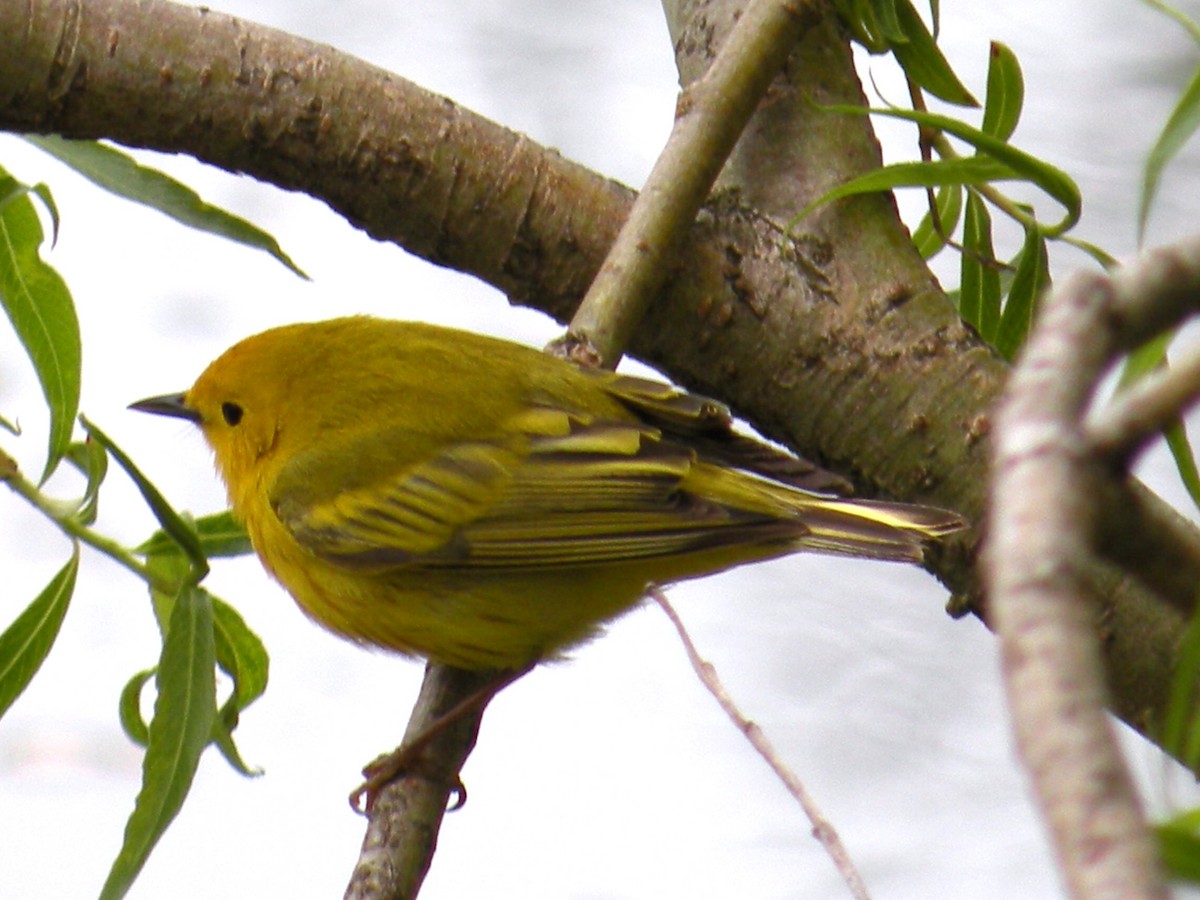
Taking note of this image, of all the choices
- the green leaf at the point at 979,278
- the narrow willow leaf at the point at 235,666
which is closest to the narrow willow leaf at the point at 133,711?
the narrow willow leaf at the point at 235,666

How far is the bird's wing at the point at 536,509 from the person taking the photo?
236 centimetres

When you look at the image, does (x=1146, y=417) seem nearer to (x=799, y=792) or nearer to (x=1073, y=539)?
(x=1073, y=539)

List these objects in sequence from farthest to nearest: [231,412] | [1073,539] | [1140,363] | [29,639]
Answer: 1. [231,412]
2. [29,639]
3. [1140,363]
4. [1073,539]

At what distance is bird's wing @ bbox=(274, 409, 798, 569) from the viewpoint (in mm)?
2355

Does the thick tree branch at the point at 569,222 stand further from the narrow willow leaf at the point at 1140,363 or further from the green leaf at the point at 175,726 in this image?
the green leaf at the point at 175,726

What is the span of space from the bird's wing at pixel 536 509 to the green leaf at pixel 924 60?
701 millimetres

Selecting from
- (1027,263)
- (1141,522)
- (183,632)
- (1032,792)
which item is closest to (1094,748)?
(1032,792)

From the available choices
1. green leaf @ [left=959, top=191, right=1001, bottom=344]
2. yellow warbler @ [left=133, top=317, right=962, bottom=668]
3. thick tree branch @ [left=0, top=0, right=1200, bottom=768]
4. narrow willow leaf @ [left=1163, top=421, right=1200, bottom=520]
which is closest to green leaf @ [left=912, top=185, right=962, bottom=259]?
green leaf @ [left=959, top=191, right=1001, bottom=344]

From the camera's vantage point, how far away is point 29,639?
6.84 feet

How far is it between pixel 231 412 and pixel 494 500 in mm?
677

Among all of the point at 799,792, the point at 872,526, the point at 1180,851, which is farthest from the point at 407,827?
the point at 1180,851

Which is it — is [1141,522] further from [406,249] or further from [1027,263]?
[406,249]

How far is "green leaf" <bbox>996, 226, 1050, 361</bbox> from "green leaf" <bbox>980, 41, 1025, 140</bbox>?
0.53 feet

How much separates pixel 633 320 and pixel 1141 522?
1544mm
